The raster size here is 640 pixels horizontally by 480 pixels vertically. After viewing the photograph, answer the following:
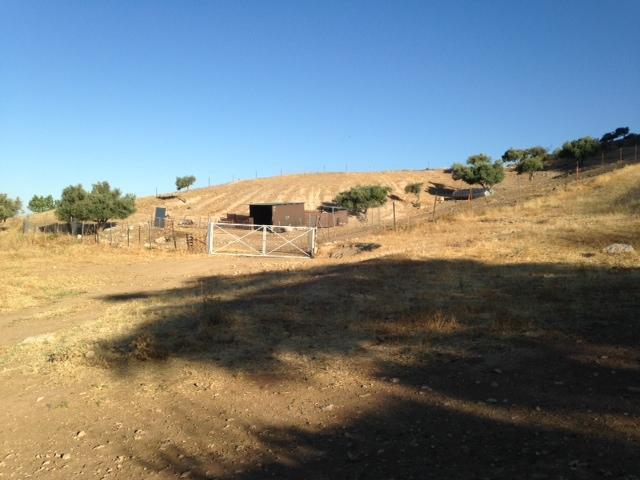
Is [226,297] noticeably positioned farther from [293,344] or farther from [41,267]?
[41,267]

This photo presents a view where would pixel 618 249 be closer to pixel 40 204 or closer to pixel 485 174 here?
pixel 485 174

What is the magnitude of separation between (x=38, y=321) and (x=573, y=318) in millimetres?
12410

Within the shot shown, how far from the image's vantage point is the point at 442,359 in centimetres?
748

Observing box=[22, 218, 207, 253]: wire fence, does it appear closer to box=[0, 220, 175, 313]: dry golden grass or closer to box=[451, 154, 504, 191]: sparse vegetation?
box=[0, 220, 175, 313]: dry golden grass

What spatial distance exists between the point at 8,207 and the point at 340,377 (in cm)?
6537

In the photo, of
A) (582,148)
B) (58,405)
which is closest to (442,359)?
(58,405)

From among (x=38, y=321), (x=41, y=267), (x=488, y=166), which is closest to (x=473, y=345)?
(x=38, y=321)

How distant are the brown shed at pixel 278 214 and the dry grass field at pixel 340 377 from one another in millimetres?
37465

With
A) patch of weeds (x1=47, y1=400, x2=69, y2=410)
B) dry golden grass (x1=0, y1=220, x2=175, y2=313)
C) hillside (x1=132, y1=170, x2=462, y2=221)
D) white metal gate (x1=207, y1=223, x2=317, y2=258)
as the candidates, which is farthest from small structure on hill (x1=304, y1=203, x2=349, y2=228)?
patch of weeds (x1=47, y1=400, x2=69, y2=410)

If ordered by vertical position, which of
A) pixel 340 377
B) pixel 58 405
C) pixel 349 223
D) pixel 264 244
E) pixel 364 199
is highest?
pixel 364 199

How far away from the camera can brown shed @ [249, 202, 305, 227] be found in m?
54.0

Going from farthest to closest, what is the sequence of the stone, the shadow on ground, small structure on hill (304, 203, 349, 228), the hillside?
the hillside
small structure on hill (304, 203, 349, 228)
the stone
the shadow on ground

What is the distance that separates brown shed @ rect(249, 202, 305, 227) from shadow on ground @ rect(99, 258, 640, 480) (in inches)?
1538

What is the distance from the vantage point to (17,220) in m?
59.8
